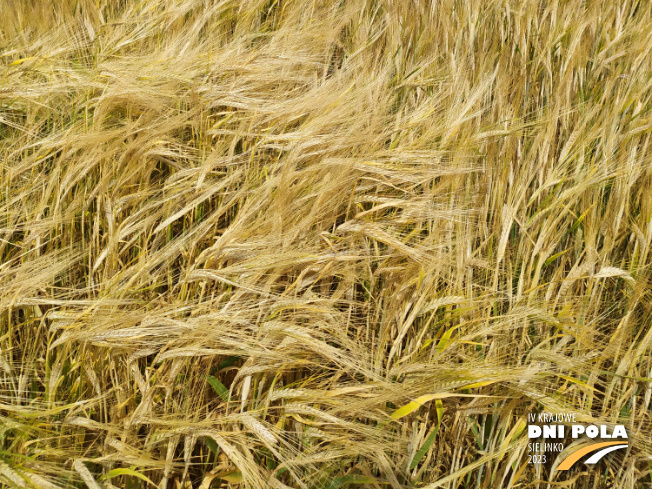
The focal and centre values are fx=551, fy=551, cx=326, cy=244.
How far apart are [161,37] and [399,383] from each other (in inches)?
43.8

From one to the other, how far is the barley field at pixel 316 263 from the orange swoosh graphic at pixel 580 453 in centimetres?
2

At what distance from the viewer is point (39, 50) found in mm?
1300

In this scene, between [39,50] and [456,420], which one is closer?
[456,420]

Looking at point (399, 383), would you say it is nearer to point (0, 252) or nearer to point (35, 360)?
point (35, 360)

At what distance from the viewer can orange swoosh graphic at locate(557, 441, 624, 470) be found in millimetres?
770

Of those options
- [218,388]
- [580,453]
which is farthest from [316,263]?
[580,453]

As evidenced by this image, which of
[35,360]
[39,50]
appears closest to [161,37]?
[39,50]

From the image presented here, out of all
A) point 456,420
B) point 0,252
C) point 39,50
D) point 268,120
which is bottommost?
point 456,420

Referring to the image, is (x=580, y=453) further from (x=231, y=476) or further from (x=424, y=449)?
(x=231, y=476)

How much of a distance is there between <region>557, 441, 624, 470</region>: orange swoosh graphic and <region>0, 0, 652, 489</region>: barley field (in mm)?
15

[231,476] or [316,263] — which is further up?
[316,263]

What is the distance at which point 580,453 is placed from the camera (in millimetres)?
773

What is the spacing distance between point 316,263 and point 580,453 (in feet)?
1.52

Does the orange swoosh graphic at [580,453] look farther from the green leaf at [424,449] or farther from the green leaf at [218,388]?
the green leaf at [218,388]
